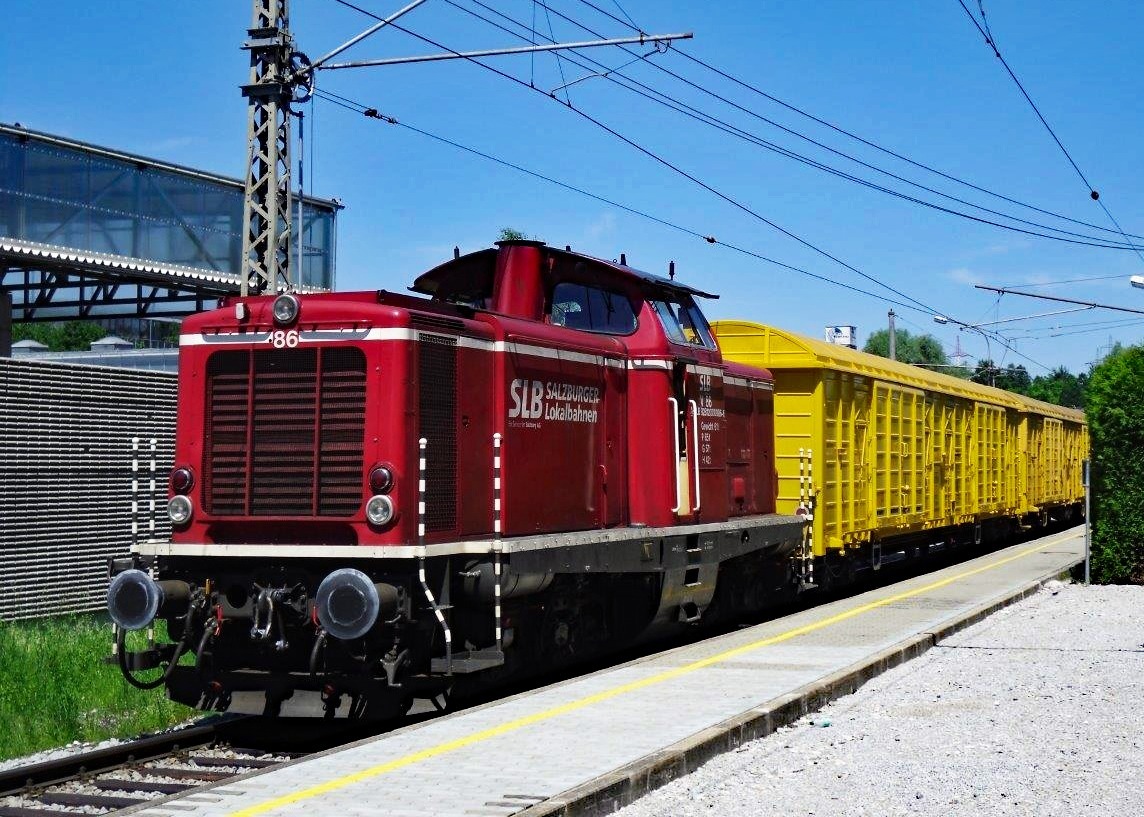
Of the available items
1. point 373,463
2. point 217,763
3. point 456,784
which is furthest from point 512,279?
point 456,784

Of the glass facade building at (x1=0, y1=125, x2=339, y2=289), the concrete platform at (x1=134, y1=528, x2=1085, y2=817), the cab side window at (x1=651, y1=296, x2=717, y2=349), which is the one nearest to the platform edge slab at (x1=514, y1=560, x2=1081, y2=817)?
the concrete platform at (x1=134, y1=528, x2=1085, y2=817)

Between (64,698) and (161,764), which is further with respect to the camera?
(64,698)

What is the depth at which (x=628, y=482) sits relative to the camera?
12.2 m

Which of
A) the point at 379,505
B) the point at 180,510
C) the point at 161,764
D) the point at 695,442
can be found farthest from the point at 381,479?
the point at 695,442

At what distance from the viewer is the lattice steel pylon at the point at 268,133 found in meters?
14.0

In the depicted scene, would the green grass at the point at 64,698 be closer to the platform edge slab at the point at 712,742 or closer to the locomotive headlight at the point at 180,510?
the locomotive headlight at the point at 180,510

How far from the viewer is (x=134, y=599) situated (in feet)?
29.0

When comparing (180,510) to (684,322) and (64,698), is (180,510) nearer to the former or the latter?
(64,698)

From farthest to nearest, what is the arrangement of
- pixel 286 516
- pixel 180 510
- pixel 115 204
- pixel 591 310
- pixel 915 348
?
1. pixel 915 348
2. pixel 115 204
3. pixel 591 310
4. pixel 180 510
5. pixel 286 516

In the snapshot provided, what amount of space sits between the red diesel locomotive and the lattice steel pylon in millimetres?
3373

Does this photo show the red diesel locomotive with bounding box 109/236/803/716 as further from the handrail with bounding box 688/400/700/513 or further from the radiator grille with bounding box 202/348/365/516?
the handrail with bounding box 688/400/700/513

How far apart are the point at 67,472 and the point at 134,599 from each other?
5705 millimetres

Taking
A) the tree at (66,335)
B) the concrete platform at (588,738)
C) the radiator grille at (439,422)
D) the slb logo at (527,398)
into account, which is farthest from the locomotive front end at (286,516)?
the tree at (66,335)

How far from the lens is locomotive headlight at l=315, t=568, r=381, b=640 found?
8273 mm
